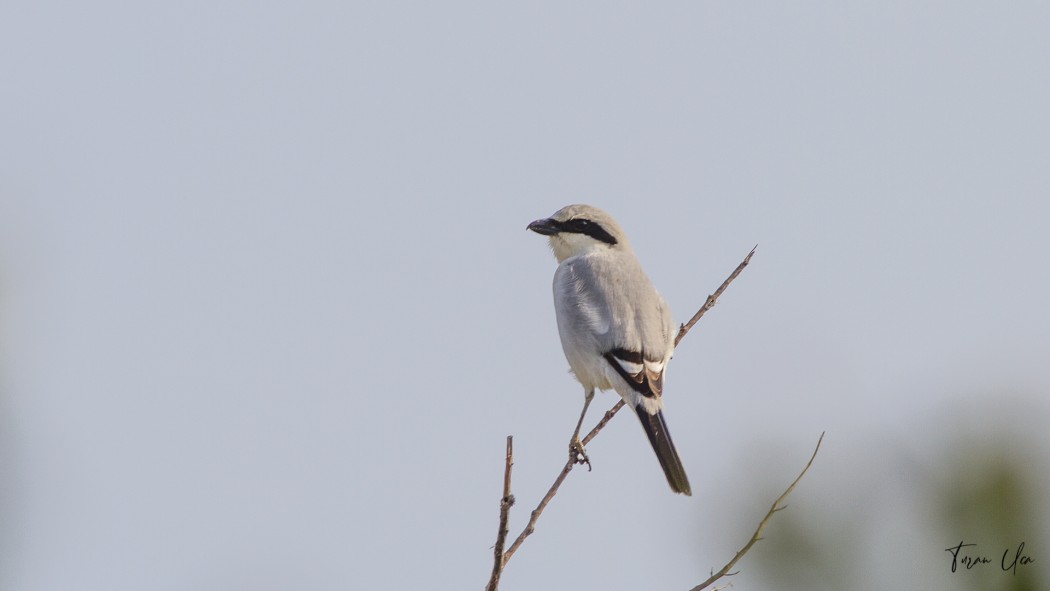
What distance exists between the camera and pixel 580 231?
6.15 metres

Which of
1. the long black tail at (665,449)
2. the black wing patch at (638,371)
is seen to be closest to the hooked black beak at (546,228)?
the black wing patch at (638,371)

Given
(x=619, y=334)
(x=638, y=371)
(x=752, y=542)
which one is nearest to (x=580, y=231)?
(x=619, y=334)

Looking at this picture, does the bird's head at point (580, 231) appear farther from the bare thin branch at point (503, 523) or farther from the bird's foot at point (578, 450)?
the bare thin branch at point (503, 523)

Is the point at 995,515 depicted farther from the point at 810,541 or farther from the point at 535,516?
the point at 535,516

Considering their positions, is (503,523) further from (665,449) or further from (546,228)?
(546,228)

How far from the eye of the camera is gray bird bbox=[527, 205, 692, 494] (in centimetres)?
475

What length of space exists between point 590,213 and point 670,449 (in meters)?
1.90

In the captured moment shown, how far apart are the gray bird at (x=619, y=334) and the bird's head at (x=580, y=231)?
0.07 metres

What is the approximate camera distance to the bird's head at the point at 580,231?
6.11 metres

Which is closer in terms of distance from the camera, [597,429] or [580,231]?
[597,429]

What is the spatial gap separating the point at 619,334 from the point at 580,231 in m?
1.15

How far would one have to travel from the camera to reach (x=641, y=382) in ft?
15.9
